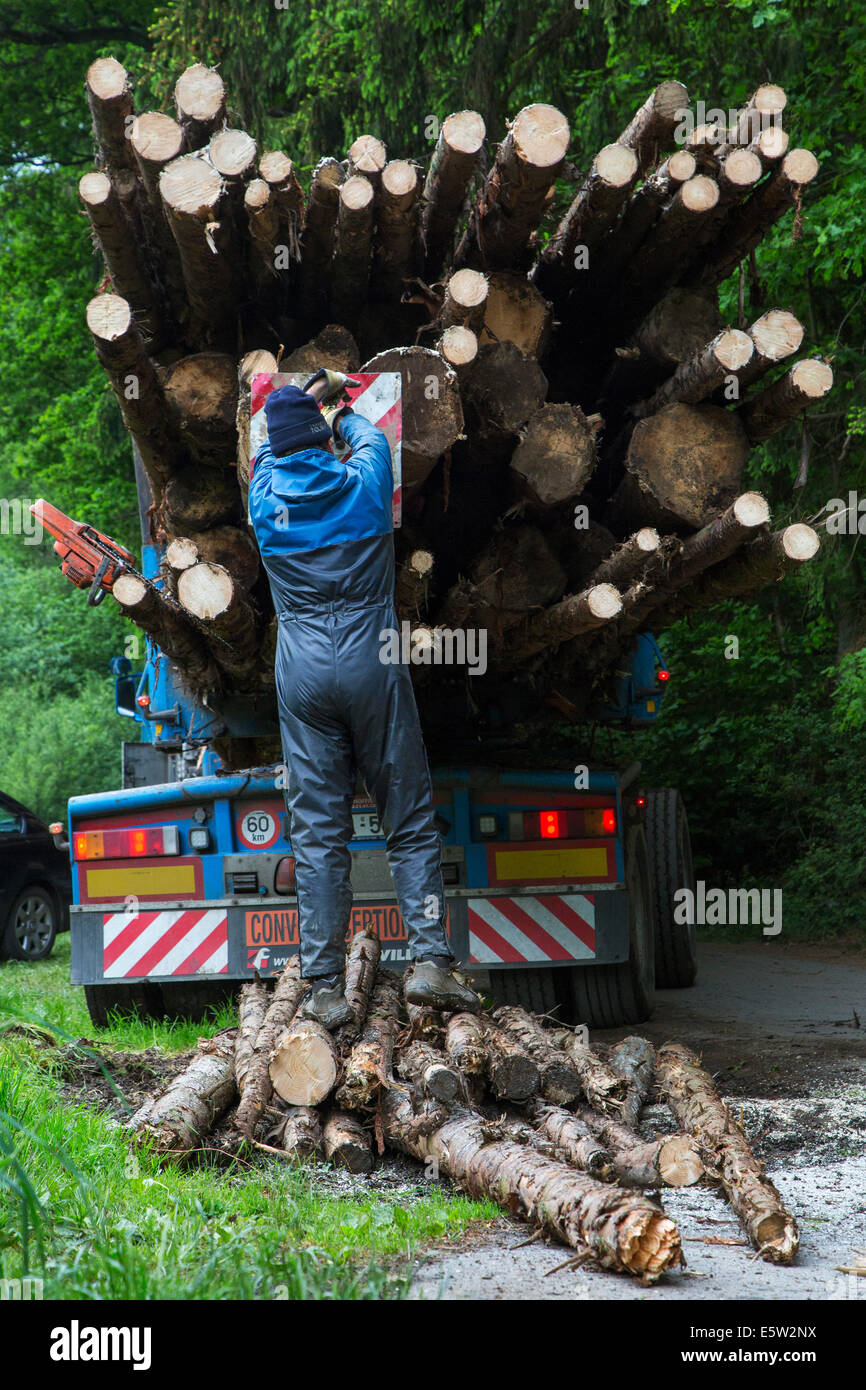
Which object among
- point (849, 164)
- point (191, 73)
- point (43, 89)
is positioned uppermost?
point (43, 89)

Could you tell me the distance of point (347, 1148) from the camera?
12.9 feet

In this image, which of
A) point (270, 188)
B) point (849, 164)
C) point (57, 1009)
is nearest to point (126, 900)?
point (57, 1009)

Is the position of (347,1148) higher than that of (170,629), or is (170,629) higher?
(170,629)

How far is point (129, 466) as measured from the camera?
61.0 ft

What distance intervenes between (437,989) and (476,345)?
241 centimetres

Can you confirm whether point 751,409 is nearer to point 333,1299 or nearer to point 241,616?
point 241,616

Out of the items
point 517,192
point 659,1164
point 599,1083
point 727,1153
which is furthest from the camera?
point 517,192

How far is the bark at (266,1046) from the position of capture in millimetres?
4090

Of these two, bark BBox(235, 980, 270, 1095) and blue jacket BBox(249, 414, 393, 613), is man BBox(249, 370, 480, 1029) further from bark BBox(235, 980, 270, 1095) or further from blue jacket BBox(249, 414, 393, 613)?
bark BBox(235, 980, 270, 1095)

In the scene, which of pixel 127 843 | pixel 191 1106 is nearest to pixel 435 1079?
pixel 191 1106

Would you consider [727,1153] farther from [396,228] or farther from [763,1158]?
[396,228]

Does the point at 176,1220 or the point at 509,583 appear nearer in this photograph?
the point at 176,1220
